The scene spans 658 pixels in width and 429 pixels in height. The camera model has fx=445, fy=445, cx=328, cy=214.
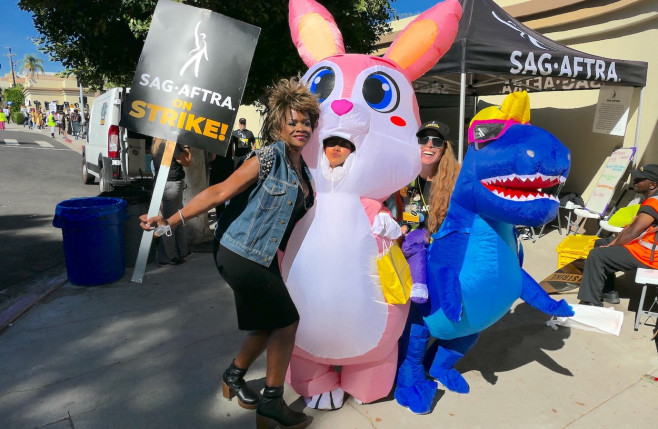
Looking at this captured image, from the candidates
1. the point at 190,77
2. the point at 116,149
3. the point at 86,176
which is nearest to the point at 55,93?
the point at 86,176

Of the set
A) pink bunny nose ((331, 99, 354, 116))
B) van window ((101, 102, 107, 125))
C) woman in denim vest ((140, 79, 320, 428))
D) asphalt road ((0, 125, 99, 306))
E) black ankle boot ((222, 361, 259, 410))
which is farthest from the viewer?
van window ((101, 102, 107, 125))

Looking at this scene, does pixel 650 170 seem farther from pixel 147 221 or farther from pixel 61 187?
pixel 61 187

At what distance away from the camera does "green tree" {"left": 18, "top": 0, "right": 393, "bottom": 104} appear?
506cm

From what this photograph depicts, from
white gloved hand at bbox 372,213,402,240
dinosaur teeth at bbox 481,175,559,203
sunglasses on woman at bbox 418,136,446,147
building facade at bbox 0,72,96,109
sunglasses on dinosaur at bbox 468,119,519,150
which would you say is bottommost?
white gloved hand at bbox 372,213,402,240

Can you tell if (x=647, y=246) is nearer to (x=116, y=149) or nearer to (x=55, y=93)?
(x=116, y=149)

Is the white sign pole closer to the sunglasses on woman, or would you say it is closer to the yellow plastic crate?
the sunglasses on woman

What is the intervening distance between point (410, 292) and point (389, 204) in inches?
24.1

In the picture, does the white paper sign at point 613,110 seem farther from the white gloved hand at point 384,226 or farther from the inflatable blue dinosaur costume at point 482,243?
the white gloved hand at point 384,226

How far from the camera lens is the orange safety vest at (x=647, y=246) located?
4059 mm

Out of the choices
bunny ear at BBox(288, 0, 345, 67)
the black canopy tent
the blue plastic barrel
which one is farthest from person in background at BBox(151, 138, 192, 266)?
the black canopy tent

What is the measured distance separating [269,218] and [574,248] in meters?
4.42

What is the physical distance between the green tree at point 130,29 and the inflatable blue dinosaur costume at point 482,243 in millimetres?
3723

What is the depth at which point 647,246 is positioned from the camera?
4133mm

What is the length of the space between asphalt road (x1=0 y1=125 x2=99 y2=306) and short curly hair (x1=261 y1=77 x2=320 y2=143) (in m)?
3.85
